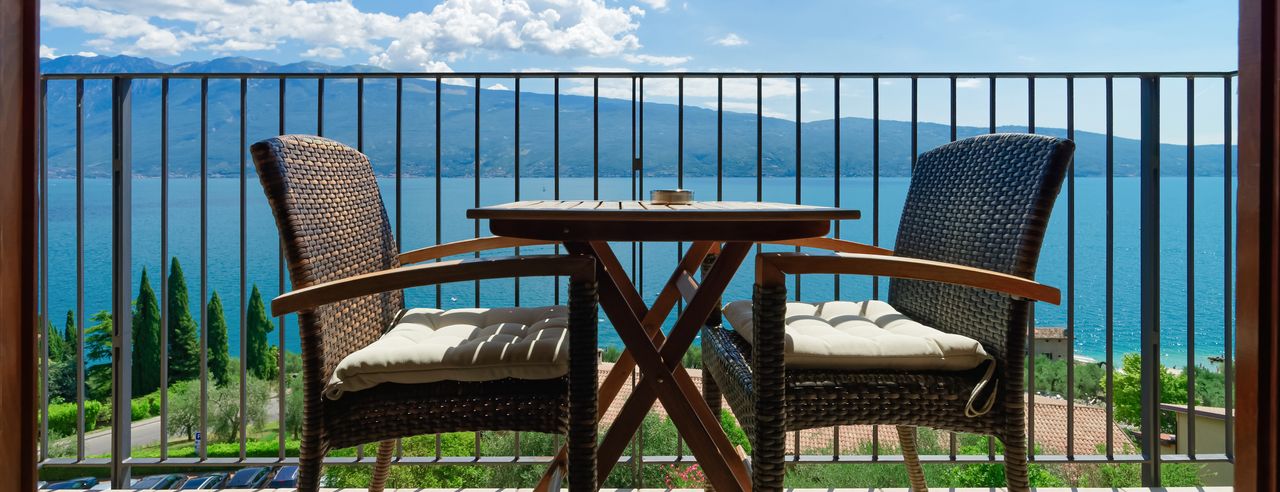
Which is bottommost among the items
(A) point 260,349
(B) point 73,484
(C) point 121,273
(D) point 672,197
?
(A) point 260,349

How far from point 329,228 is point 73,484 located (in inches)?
66.1

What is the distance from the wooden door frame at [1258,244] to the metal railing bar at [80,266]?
9.21 ft

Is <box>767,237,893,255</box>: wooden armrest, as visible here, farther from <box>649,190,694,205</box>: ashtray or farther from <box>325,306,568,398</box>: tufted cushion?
<box>325,306,568,398</box>: tufted cushion

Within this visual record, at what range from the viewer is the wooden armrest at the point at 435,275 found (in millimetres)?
1238

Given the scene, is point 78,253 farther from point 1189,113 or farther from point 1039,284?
point 1189,113

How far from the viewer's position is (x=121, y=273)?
86.2 inches

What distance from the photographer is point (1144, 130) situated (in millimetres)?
2201

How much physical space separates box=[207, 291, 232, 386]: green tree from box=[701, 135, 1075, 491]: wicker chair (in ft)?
82.1

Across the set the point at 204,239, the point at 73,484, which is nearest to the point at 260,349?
the point at 73,484

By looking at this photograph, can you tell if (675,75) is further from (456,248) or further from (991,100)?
(991,100)

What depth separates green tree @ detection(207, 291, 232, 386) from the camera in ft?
74.8

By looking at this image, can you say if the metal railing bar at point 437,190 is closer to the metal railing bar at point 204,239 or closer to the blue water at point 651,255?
the blue water at point 651,255

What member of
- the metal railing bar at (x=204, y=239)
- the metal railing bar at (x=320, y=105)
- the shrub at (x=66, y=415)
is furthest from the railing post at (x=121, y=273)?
the shrub at (x=66, y=415)

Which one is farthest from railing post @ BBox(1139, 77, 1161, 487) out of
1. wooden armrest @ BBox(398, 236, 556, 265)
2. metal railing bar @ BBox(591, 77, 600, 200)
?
wooden armrest @ BBox(398, 236, 556, 265)
